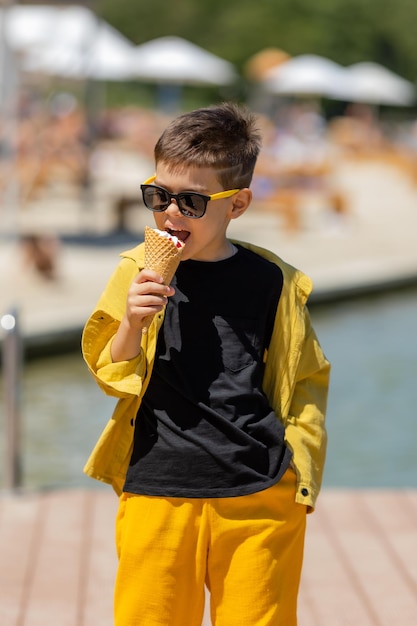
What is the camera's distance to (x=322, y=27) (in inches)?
2200

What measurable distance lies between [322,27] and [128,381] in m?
56.0

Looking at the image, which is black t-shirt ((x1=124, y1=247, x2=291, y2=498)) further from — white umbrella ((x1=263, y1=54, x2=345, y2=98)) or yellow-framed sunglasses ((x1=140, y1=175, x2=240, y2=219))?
white umbrella ((x1=263, y1=54, x2=345, y2=98))

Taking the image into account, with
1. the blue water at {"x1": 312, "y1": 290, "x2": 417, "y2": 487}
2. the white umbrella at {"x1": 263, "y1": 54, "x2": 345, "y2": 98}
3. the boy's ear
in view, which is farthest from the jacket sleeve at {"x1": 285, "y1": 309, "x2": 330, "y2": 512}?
the white umbrella at {"x1": 263, "y1": 54, "x2": 345, "y2": 98}

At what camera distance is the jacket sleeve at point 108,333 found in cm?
234

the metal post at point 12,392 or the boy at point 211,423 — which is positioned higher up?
the boy at point 211,423

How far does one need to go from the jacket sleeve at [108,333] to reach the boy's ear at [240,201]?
26 cm

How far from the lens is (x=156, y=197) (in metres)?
2.35

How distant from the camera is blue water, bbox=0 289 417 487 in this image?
6.41 m

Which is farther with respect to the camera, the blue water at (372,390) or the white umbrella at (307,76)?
the white umbrella at (307,76)

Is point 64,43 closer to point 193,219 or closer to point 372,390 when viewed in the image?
point 372,390

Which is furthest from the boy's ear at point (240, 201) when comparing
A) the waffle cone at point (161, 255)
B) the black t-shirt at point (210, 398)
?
the waffle cone at point (161, 255)

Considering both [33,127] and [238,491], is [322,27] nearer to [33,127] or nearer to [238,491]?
[33,127]

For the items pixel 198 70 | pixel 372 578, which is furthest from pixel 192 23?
pixel 372 578

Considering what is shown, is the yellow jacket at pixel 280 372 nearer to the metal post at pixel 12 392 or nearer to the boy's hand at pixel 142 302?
the boy's hand at pixel 142 302
